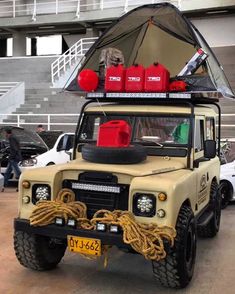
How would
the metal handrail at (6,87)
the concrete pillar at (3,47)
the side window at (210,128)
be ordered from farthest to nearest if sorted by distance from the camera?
the concrete pillar at (3,47)
the metal handrail at (6,87)
the side window at (210,128)

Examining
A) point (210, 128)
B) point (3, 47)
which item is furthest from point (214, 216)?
point (3, 47)

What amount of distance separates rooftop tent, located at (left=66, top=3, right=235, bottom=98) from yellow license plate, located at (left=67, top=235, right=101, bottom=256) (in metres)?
2.82

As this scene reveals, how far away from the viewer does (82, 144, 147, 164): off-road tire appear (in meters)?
4.95

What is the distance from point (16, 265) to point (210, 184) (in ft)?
9.48

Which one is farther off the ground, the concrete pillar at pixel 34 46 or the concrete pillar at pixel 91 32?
the concrete pillar at pixel 91 32

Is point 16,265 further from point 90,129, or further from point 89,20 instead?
point 89,20

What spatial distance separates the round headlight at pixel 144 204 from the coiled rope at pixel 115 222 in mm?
93

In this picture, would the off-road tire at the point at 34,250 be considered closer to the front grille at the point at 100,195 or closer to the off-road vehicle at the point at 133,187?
the off-road vehicle at the point at 133,187

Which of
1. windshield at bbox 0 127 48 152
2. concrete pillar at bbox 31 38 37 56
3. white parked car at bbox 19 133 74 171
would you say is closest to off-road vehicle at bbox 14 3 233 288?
white parked car at bbox 19 133 74 171

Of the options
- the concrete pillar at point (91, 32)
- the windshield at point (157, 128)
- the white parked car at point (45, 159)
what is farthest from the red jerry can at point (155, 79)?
the concrete pillar at point (91, 32)

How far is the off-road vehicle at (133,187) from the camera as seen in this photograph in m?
4.47

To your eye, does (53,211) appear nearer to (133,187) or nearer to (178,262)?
(133,187)

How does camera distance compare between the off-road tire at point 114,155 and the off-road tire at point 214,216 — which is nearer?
the off-road tire at point 114,155

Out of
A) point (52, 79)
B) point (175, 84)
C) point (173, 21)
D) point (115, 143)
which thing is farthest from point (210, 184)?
point (52, 79)
